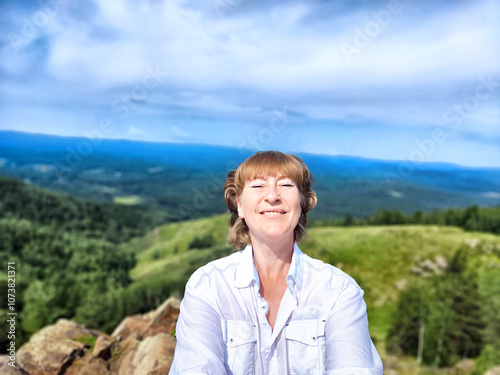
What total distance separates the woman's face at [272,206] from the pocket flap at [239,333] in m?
0.68

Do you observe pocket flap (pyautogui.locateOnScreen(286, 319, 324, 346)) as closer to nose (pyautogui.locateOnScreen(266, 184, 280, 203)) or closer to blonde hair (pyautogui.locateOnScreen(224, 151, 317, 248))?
blonde hair (pyautogui.locateOnScreen(224, 151, 317, 248))

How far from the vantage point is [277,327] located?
3197 mm

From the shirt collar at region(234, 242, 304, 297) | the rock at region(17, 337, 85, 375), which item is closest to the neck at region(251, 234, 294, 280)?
the shirt collar at region(234, 242, 304, 297)

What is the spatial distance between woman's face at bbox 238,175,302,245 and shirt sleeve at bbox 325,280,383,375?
0.67 metres

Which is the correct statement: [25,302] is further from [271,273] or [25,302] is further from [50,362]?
[271,273]

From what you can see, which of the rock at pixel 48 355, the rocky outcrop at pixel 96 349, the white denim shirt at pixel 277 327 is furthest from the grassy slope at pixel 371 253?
the white denim shirt at pixel 277 327

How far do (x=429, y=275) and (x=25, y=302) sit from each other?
2577cm

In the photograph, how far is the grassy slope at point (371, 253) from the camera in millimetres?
27094

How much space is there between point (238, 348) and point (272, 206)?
43.3 inches

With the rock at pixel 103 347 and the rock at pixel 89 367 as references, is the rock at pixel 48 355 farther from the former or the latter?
the rock at pixel 103 347

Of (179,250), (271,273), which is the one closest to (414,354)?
(179,250)

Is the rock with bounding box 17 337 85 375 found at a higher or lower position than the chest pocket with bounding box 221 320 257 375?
lower

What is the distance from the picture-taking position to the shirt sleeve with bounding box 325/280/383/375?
298cm
